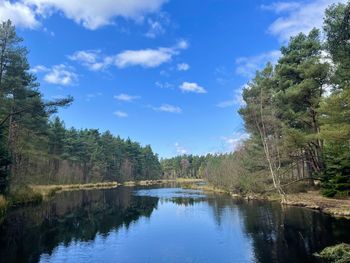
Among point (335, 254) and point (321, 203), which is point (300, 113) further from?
point (335, 254)

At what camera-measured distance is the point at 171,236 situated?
20.4 m

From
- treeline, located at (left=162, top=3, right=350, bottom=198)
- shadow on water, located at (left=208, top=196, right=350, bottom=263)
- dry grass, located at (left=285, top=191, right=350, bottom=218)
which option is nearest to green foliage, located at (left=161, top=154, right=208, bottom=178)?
treeline, located at (left=162, top=3, right=350, bottom=198)

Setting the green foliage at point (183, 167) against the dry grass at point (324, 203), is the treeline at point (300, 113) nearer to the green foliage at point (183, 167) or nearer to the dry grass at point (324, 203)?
the dry grass at point (324, 203)

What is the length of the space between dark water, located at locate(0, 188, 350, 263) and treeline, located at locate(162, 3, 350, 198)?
596cm

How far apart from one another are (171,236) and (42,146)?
153ft

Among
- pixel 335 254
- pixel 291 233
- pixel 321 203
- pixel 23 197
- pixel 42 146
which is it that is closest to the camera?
pixel 335 254

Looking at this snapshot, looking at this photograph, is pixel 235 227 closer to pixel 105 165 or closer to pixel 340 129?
pixel 340 129

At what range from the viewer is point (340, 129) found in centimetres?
2248

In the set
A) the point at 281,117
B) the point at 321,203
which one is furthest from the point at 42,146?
the point at 321,203

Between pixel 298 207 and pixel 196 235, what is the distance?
14677mm

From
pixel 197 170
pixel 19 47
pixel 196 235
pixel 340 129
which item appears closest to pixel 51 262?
pixel 196 235

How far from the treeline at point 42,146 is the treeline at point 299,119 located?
20.8 metres

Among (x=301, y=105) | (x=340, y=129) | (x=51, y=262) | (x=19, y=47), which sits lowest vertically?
(x=51, y=262)

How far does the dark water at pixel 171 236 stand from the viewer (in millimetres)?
15258
